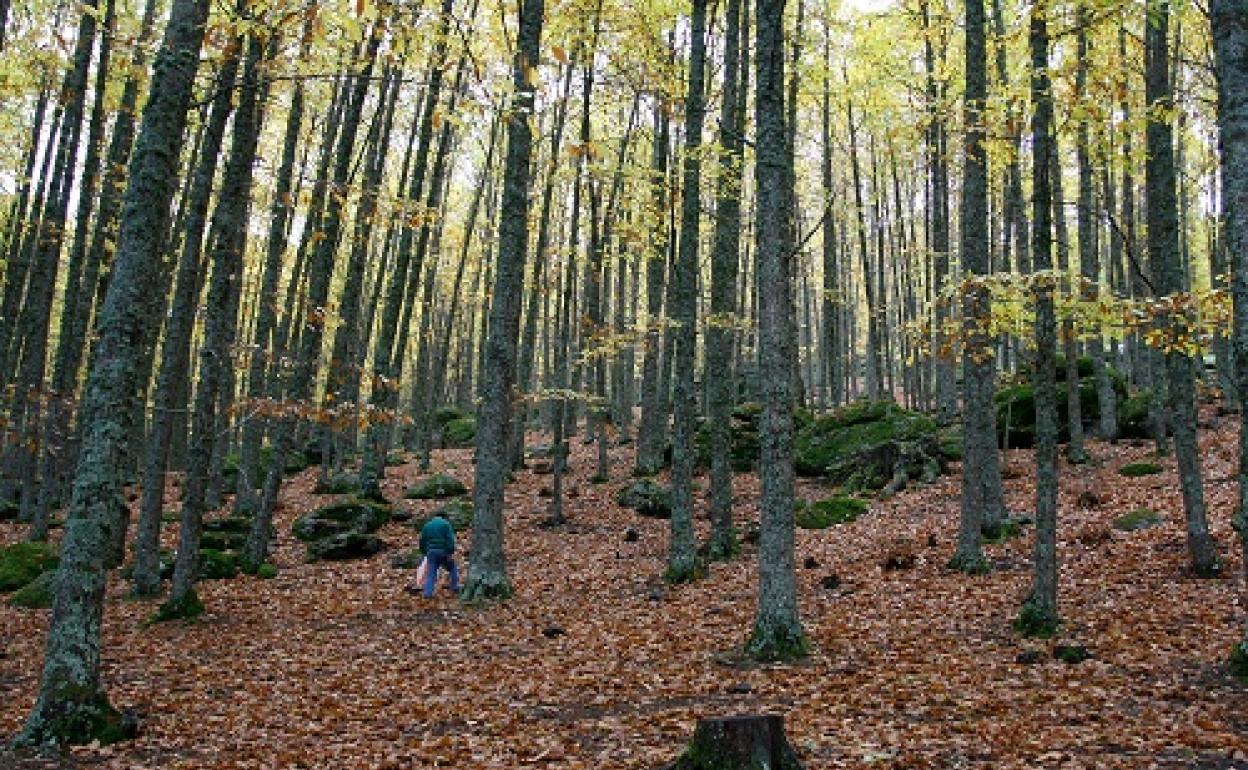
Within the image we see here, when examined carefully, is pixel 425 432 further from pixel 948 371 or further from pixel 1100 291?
pixel 1100 291

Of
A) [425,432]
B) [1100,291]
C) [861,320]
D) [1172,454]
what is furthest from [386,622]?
[861,320]

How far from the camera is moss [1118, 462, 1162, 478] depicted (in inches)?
662

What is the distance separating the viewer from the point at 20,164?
72.9 feet

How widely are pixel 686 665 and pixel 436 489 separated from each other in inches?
591

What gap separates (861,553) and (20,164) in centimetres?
2381

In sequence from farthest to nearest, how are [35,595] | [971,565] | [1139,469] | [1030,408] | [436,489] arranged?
[436,489] → [1030,408] → [1139,469] → [35,595] → [971,565]

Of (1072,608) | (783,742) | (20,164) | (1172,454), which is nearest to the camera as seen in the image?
(783,742)

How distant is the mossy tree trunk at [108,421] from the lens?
6.40m

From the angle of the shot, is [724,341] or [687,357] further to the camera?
[724,341]

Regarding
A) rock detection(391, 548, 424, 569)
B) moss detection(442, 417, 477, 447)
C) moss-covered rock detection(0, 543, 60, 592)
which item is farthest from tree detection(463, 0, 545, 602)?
moss detection(442, 417, 477, 447)

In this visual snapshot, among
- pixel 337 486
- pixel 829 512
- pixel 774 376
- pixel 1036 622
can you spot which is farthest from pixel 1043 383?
pixel 337 486

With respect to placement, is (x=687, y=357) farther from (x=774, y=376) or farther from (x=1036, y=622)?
(x=1036, y=622)

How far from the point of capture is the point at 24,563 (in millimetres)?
15125

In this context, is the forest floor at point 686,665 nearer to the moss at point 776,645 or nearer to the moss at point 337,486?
the moss at point 776,645
